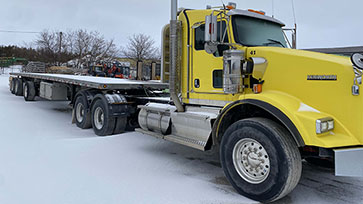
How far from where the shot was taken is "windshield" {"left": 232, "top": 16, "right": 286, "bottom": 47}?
15.0 feet

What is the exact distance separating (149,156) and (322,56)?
3584 mm

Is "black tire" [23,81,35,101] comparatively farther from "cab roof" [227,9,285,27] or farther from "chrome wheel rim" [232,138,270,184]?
"chrome wheel rim" [232,138,270,184]

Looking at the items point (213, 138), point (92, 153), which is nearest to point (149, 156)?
point (92, 153)

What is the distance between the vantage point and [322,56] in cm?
375

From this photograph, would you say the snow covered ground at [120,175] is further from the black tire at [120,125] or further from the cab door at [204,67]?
the cab door at [204,67]

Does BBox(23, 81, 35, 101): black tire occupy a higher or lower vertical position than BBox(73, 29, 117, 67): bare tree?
lower

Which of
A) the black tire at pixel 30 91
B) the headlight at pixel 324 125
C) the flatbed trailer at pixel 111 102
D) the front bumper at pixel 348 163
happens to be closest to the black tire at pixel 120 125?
the flatbed trailer at pixel 111 102

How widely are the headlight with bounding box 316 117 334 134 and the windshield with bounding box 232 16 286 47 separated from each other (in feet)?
5.55

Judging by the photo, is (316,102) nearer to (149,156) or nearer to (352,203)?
(352,203)

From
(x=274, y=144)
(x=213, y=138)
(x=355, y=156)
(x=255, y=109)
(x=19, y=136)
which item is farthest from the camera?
(x=19, y=136)

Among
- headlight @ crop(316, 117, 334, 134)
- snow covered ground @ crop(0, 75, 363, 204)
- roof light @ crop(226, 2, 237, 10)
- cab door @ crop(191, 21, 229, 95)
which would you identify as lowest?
snow covered ground @ crop(0, 75, 363, 204)

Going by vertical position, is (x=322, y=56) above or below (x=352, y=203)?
above

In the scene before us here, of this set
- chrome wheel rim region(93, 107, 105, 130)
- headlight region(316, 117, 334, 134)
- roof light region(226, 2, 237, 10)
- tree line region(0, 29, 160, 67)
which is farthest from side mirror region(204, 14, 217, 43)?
tree line region(0, 29, 160, 67)

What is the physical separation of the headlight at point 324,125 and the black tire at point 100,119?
17.2ft
